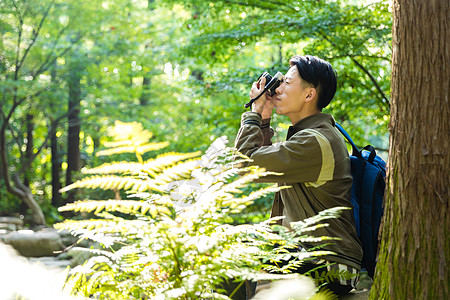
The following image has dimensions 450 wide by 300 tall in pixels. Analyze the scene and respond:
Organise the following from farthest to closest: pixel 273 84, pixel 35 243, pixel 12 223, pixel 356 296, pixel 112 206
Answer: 1. pixel 12 223
2. pixel 35 243
3. pixel 273 84
4. pixel 356 296
5. pixel 112 206

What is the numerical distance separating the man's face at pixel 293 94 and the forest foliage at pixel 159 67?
272cm

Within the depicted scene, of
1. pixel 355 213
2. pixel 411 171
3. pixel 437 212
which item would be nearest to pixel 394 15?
pixel 411 171

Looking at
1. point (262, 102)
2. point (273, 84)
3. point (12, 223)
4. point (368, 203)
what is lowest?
point (12, 223)

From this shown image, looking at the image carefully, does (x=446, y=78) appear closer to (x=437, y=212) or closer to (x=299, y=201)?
(x=437, y=212)

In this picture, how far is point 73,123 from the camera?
14.8m

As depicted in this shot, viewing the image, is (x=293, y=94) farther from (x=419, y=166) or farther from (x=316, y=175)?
(x=419, y=166)

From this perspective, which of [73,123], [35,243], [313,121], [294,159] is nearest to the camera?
[294,159]

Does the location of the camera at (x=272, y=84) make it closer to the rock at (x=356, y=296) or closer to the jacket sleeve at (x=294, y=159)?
the jacket sleeve at (x=294, y=159)

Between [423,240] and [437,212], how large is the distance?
127mm

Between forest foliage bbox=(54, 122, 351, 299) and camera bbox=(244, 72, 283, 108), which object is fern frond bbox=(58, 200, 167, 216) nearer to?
forest foliage bbox=(54, 122, 351, 299)

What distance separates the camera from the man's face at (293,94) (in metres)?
2.86

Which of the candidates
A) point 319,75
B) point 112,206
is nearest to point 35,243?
point 319,75

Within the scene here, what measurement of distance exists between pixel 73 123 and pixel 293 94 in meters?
13.0

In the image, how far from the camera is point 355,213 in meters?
2.59
